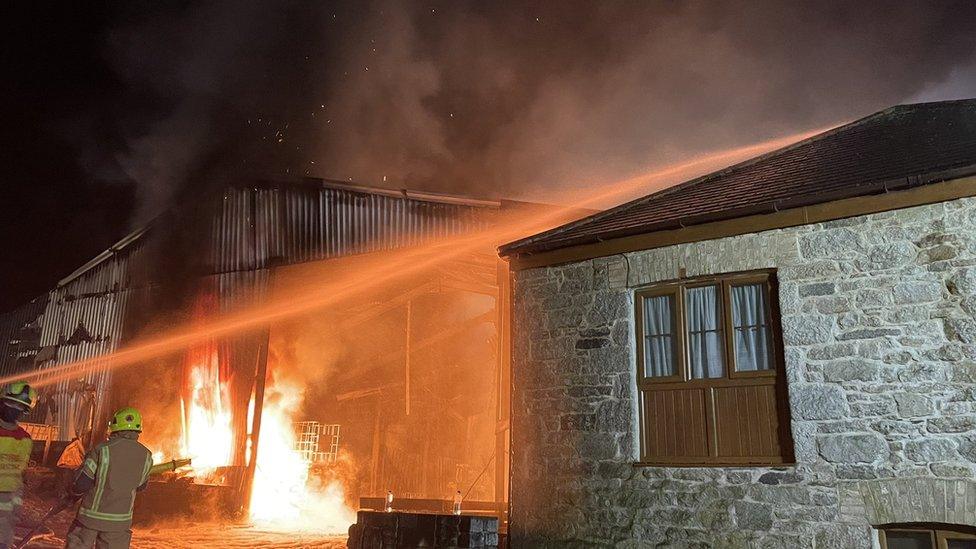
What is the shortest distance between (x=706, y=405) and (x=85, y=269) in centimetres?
2045

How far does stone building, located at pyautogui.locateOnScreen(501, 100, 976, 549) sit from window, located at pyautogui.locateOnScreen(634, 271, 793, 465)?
0.8 inches

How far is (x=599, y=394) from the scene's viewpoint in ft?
26.6

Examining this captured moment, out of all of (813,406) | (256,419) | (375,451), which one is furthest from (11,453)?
(375,451)

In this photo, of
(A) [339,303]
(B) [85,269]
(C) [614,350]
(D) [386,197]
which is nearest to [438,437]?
(A) [339,303]

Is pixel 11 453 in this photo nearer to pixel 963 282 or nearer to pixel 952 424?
pixel 952 424

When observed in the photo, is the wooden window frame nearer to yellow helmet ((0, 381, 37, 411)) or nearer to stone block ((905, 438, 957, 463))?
stone block ((905, 438, 957, 463))

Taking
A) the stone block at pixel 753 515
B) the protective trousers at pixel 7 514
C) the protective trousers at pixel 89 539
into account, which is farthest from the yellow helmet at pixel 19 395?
the stone block at pixel 753 515

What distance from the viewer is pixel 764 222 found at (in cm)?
739

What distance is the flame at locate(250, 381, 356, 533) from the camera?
53.9 ft

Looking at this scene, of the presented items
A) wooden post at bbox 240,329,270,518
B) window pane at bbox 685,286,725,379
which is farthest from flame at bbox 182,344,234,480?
window pane at bbox 685,286,725,379

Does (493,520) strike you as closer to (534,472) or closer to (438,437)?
(534,472)

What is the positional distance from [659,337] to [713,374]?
750 mm

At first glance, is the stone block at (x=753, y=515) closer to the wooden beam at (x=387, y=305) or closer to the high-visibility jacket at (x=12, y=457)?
the high-visibility jacket at (x=12, y=457)

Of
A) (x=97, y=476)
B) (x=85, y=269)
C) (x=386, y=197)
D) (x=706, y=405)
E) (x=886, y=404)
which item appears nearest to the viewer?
(x=97, y=476)
